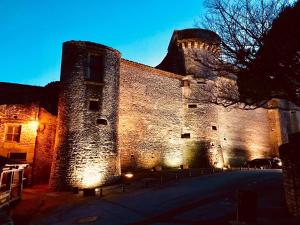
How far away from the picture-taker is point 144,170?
1936cm

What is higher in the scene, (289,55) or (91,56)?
(91,56)

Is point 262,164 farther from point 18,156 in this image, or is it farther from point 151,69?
point 18,156

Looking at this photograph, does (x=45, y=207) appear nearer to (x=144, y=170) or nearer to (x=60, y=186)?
(x=60, y=186)

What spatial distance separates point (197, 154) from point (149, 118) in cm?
563

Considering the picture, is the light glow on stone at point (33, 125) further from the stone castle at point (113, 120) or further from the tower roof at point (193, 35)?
the tower roof at point (193, 35)

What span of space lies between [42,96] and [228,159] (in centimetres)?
1880

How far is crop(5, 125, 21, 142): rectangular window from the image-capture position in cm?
1741

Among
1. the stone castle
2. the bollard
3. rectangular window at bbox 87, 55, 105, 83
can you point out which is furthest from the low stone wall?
rectangular window at bbox 87, 55, 105, 83

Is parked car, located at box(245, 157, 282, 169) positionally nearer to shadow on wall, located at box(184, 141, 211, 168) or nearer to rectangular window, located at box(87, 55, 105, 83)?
shadow on wall, located at box(184, 141, 211, 168)

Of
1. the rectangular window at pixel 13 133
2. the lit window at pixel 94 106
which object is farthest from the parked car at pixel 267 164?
the rectangular window at pixel 13 133

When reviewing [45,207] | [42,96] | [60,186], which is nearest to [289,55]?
[45,207]

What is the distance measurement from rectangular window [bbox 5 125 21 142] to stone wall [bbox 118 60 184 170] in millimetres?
7528

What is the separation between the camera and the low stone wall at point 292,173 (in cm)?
685

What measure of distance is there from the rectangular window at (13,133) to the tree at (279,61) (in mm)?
16177
